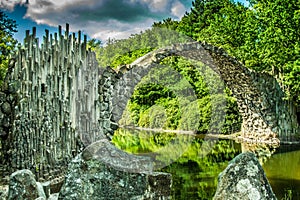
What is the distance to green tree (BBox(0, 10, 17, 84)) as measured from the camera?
15.3 m

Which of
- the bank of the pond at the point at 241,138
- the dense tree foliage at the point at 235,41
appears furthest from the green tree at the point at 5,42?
the bank of the pond at the point at 241,138

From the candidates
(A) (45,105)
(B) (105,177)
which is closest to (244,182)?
(B) (105,177)

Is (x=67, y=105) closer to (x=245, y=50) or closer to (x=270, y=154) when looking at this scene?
(x=270, y=154)

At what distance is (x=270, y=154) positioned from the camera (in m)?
13.1

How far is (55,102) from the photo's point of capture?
794 centimetres

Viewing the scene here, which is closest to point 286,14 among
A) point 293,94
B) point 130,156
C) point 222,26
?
point 293,94

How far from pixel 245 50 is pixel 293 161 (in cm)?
833

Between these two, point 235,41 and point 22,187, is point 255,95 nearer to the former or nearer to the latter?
point 235,41

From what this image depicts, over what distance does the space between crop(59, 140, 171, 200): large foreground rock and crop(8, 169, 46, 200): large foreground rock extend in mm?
1390

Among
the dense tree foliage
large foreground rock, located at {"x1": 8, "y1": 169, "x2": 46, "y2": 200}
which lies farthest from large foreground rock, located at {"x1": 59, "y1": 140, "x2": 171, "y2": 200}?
the dense tree foliage

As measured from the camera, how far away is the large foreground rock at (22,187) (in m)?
4.59

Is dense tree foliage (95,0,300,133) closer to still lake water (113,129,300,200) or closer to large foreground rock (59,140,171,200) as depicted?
still lake water (113,129,300,200)

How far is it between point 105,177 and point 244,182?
113 cm

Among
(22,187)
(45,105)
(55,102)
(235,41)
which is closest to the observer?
(22,187)
